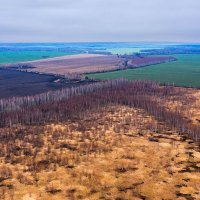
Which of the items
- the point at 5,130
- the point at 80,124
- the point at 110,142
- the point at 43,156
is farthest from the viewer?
the point at 80,124

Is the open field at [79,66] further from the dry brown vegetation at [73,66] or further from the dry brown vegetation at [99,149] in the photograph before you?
the dry brown vegetation at [99,149]

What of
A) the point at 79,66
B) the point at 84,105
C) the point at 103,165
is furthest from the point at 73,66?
the point at 103,165

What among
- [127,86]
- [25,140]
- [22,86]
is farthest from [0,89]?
[25,140]

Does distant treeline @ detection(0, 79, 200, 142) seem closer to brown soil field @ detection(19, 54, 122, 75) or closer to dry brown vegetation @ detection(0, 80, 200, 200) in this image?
dry brown vegetation @ detection(0, 80, 200, 200)

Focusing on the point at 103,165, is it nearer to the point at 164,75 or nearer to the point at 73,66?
the point at 164,75

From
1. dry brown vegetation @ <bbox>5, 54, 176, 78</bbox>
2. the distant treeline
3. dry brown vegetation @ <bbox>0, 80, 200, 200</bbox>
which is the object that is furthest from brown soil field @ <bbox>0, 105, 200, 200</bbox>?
dry brown vegetation @ <bbox>5, 54, 176, 78</bbox>

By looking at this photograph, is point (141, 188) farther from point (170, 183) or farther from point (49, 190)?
point (49, 190)

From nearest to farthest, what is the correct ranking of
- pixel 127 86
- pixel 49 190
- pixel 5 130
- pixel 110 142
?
pixel 49 190, pixel 110 142, pixel 5 130, pixel 127 86
